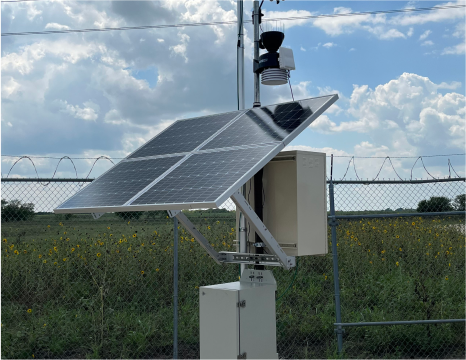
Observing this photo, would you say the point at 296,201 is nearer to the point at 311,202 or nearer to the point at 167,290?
the point at 311,202

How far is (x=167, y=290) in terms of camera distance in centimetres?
641

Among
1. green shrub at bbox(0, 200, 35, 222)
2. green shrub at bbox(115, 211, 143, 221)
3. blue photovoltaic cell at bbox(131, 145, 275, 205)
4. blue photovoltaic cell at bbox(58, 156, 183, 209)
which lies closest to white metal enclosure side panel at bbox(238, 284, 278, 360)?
blue photovoltaic cell at bbox(131, 145, 275, 205)

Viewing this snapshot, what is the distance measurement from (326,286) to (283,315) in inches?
44.4

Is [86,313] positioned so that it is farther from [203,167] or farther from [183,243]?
[203,167]

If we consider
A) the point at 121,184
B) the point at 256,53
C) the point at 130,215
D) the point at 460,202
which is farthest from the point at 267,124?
the point at 460,202

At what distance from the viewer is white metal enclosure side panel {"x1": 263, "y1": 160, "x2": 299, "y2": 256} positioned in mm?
3697

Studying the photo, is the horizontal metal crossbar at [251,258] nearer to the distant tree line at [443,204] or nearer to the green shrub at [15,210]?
the green shrub at [15,210]

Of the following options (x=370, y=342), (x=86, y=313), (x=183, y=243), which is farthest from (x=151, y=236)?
(x=370, y=342)

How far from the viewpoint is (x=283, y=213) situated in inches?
147

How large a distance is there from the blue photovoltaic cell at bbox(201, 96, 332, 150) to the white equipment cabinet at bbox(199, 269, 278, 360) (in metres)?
1.10

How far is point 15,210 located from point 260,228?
4.32 meters

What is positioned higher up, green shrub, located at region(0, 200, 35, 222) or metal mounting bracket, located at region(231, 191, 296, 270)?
green shrub, located at region(0, 200, 35, 222)

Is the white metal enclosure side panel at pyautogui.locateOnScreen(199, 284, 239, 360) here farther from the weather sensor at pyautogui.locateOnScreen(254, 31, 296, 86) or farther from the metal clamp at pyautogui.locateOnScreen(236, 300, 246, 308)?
the weather sensor at pyautogui.locateOnScreen(254, 31, 296, 86)

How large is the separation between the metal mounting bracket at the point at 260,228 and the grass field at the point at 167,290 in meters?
1.95
